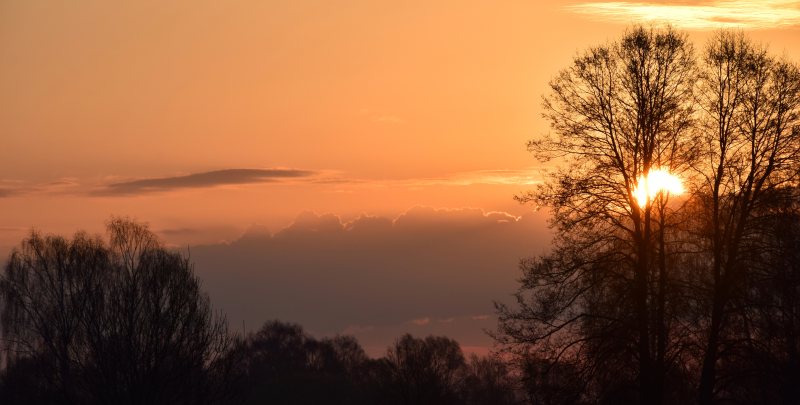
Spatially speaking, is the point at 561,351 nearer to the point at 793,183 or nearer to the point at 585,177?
the point at 585,177

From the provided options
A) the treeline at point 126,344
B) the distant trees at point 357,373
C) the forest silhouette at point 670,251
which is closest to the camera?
the forest silhouette at point 670,251

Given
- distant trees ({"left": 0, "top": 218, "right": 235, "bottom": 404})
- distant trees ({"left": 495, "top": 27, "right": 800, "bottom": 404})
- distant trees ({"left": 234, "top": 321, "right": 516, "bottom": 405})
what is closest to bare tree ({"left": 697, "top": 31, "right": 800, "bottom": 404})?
distant trees ({"left": 495, "top": 27, "right": 800, "bottom": 404})

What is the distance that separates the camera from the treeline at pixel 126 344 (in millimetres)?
43844

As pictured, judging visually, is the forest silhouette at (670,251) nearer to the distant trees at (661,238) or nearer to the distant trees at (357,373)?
the distant trees at (661,238)

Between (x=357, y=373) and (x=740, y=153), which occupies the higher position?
(x=740, y=153)

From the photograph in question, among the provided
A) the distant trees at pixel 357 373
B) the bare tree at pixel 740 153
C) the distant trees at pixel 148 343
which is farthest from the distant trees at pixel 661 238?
the distant trees at pixel 357 373

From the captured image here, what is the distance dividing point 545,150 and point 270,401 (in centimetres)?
8691

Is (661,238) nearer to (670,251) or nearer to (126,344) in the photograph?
(670,251)

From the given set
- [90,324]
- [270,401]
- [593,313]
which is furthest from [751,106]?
[270,401]

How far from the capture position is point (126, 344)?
44.2 metres

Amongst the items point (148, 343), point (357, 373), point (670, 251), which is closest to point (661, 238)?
point (670, 251)

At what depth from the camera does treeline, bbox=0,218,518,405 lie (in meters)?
43.8

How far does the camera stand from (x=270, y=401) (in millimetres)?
114125

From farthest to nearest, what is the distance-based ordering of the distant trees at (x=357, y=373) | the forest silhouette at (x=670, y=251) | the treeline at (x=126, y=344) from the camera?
1. the distant trees at (x=357, y=373)
2. the treeline at (x=126, y=344)
3. the forest silhouette at (x=670, y=251)
